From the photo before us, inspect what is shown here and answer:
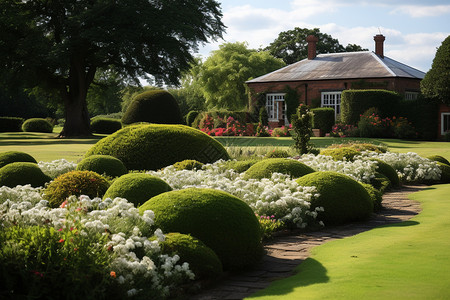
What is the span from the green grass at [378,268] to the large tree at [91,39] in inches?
1046

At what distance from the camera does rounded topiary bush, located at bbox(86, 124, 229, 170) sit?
469 inches

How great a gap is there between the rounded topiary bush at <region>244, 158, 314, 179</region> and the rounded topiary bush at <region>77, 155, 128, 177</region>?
8.79ft

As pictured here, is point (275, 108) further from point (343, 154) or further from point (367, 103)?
point (343, 154)

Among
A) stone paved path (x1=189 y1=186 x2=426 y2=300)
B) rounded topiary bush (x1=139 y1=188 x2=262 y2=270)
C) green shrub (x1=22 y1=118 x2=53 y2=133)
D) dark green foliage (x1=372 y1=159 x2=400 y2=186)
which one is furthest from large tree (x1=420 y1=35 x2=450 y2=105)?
green shrub (x1=22 y1=118 x2=53 y2=133)

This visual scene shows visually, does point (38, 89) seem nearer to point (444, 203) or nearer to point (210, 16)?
point (210, 16)

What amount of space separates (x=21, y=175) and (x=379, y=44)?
3179 cm

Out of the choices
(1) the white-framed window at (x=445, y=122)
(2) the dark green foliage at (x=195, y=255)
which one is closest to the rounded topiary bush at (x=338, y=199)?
(2) the dark green foliage at (x=195, y=255)

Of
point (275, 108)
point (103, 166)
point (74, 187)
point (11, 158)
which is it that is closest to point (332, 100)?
point (275, 108)

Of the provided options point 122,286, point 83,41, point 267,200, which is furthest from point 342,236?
point 83,41

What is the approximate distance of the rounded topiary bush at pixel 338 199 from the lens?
7.78 meters

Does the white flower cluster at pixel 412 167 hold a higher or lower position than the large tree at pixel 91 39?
lower

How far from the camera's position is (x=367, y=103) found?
99.5ft

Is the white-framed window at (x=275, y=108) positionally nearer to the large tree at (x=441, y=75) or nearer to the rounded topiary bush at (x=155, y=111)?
the rounded topiary bush at (x=155, y=111)

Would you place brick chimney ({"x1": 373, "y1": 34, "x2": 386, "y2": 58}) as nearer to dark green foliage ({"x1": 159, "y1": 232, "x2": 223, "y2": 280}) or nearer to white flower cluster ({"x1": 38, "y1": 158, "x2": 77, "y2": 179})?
white flower cluster ({"x1": 38, "y1": 158, "x2": 77, "y2": 179})
